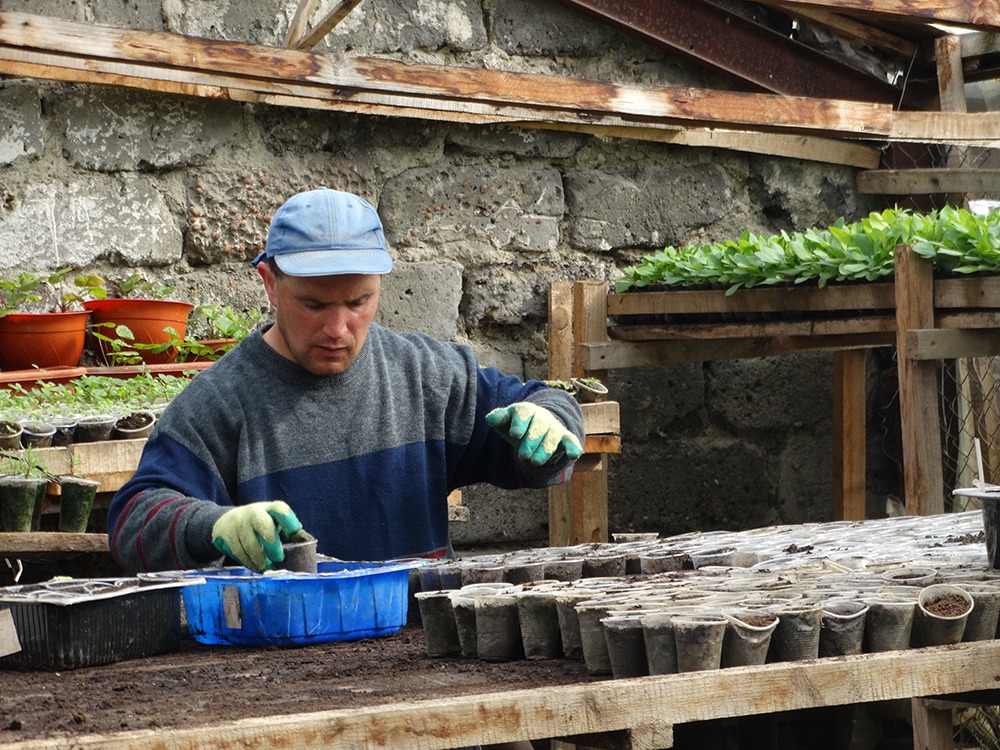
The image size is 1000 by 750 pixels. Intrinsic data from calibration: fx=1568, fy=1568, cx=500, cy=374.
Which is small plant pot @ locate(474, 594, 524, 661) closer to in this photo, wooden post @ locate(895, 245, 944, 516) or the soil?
the soil

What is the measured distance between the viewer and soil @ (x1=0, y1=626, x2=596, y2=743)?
1954 millimetres

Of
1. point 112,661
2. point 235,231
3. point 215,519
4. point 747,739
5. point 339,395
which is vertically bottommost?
point 747,739

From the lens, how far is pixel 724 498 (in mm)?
6473

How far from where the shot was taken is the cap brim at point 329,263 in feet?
10.3

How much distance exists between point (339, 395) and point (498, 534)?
8.69 feet

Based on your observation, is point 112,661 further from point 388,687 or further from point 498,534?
point 498,534

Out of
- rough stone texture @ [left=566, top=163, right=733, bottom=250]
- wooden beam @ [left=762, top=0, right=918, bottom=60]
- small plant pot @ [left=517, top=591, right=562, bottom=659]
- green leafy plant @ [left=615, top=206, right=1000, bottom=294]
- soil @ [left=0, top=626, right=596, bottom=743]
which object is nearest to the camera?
soil @ [left=0, top=626, right=596, bottom=743]

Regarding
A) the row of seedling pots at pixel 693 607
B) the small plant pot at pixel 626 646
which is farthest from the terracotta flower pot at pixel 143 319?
the small plant pot at pixel 626 646

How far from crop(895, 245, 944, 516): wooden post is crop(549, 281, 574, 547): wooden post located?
4.25 feet

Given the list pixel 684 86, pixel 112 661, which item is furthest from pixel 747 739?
pixel 684 86

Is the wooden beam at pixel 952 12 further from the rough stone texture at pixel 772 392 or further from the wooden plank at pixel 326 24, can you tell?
the wooden plank at pixel 326 24

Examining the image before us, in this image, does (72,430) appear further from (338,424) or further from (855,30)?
(855,30)

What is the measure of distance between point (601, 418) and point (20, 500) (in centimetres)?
180

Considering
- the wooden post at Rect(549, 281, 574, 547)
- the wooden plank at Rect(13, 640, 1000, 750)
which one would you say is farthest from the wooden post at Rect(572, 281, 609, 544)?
the wooden plank at Rect(13, 640, 1000, 750)
